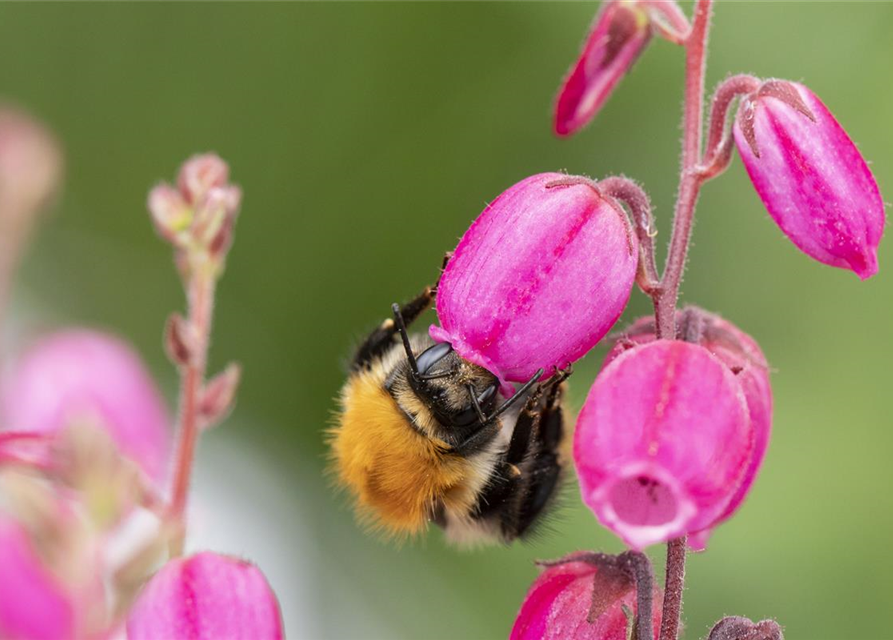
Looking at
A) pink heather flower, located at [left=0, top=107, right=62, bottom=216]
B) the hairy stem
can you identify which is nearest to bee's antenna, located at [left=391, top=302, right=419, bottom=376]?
the hairy stem

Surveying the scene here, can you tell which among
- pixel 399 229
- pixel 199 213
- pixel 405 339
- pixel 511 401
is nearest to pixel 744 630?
pixel 511 401

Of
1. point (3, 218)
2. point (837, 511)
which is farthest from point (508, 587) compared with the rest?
point (3, 218)

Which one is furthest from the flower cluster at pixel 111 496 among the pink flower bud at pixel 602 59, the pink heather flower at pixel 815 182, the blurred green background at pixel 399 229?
the blurred green background at pixel 399 229

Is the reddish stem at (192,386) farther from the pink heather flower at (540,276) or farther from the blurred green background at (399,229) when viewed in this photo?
the blurred green background at (399,229)

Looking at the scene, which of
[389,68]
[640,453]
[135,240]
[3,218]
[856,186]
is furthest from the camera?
[135,240]

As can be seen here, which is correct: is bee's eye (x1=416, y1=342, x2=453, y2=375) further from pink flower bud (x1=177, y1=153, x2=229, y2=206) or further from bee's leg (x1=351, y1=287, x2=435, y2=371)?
pink flower bud (x1=177, y1=153, x2=229, y2=206)

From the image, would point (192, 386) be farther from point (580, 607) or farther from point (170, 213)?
point (580, 607)

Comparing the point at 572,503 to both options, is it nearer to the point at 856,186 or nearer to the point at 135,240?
the point at 856,186
